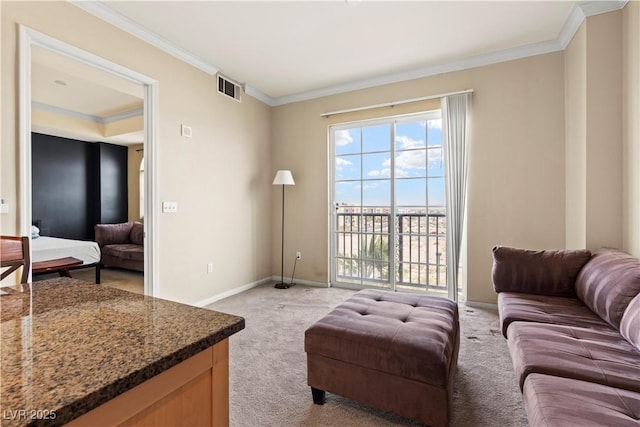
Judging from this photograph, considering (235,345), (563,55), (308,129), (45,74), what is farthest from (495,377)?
(45,74)

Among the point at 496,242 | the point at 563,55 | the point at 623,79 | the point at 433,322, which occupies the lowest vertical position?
the point at 433,322

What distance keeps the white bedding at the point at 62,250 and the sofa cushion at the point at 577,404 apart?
4977mm

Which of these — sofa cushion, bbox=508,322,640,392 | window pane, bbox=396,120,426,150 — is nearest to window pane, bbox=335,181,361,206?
window pane, bbox=396,120,426,150

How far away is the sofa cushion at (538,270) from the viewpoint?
2.17 m

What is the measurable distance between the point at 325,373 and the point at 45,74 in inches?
180

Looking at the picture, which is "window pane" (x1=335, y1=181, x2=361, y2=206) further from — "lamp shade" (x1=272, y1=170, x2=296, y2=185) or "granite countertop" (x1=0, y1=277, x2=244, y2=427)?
Answer: "granite countertop" (x1=0, y1=277, x2=244, y2=427)

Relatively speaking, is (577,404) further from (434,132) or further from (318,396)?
(434,132)

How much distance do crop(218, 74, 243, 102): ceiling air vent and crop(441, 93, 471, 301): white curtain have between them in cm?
251

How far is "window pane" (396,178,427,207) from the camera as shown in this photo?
3.60 m

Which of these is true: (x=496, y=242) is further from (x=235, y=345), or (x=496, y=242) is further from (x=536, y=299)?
(x=235, y=345)

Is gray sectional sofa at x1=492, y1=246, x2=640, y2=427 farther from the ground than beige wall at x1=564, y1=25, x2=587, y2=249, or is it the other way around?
beige wall at x1=564, y1=25, x2=587, y2=249

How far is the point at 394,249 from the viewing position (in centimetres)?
378

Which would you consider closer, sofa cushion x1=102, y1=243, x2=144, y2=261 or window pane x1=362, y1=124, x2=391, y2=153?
window pane x1=362, y1=124, x2=391, y2=153

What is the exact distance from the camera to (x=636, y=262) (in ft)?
5.71
